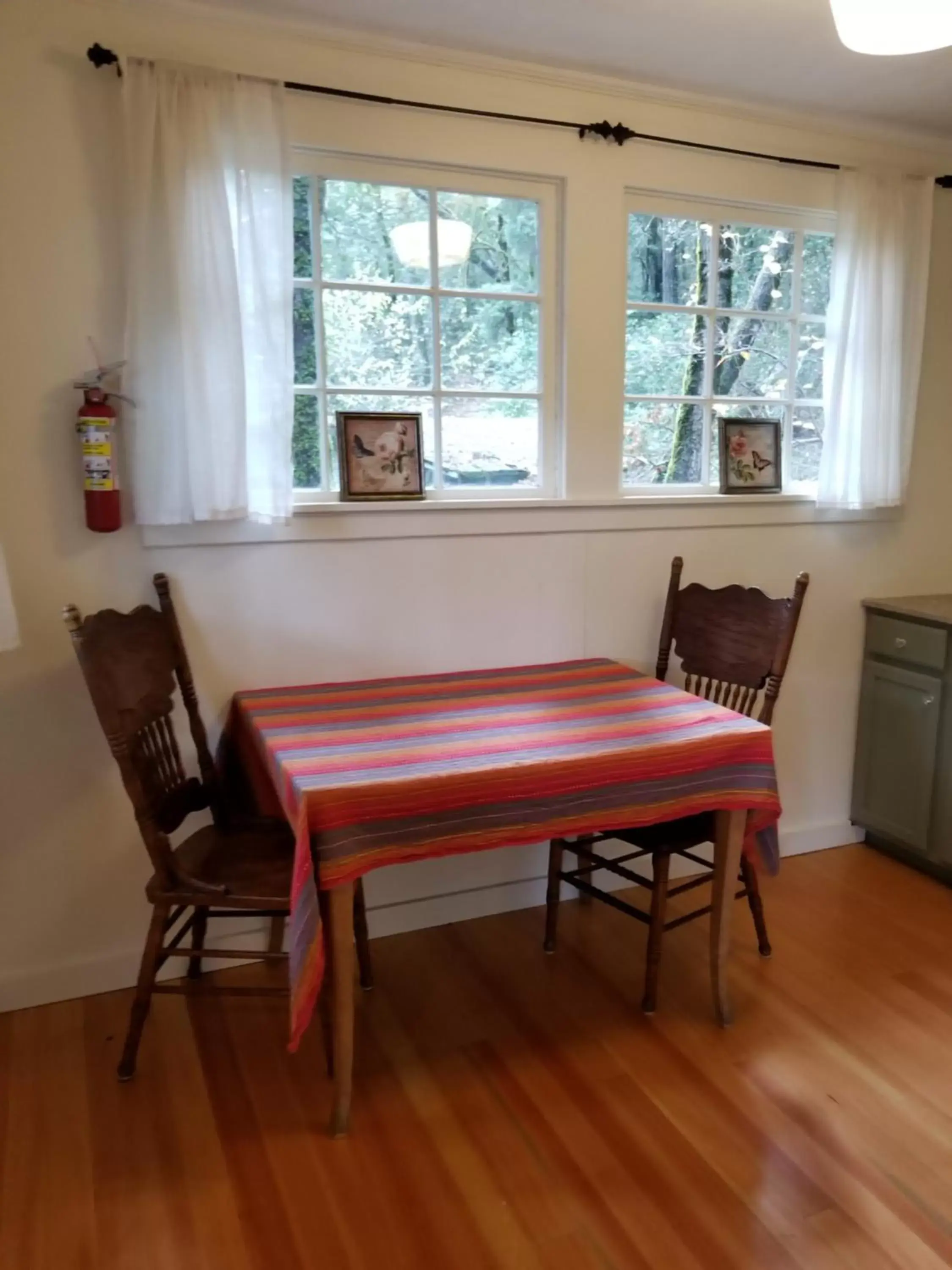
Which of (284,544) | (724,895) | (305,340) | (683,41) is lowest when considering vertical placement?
(724,895)

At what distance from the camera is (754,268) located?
9.30 feet

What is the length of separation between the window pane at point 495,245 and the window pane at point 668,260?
313 millimetres

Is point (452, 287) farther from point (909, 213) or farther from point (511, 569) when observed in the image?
point (909, 213)

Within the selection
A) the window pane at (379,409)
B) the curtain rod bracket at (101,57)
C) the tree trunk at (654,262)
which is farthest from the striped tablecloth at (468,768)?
the curtain rod bracket at (101,57)

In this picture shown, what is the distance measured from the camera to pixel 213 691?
7.65 feet

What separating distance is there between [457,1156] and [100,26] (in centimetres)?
249

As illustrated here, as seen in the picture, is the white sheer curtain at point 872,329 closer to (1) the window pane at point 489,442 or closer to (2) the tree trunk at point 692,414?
(2) the tree trunk at point 692,414

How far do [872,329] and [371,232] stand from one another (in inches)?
60.8

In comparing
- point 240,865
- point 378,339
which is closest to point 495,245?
point 378,339

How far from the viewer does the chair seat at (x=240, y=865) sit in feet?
6.21

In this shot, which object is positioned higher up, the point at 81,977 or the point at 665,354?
the point at 665,354

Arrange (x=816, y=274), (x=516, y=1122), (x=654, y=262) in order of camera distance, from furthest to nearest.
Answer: (x=816, y=274) < (x=654, y=262) < (x=516, y=1122)

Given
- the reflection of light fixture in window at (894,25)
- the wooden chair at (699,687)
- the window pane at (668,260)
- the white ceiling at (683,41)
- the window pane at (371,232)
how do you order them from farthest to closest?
the window pane at (668,260) → the window pane at (371,232) → the wooden chair at (699,687) → the white ceiling at (683,41) → the reflection of light fixture in window at (894,25)

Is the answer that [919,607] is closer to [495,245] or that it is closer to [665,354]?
[665,354]
